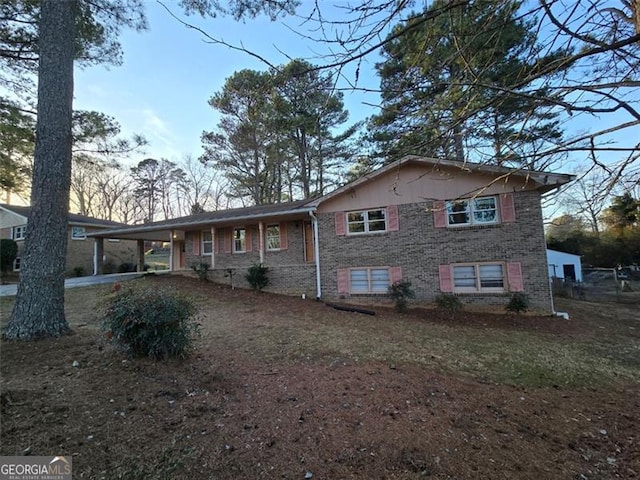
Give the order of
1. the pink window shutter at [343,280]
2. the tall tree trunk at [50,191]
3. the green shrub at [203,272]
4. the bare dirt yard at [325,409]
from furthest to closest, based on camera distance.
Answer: the green shrub at [203,272] < the pink window shutter at [343,280] < the tall tree trunk at [50,191] < the bare dirt yard at [325,409]

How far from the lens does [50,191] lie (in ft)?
16.5

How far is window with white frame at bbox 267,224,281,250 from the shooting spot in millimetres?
13250

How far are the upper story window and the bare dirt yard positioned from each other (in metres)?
7.41

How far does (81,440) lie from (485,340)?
7106 millimetres

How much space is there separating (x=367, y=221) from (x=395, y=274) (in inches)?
87.0

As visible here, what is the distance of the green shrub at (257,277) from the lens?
12.2m

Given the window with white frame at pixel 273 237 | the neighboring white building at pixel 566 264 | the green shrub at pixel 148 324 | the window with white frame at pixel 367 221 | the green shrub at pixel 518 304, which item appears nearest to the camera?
the green shrub at pixel 148 324

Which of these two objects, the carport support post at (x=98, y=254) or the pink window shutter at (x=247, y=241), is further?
the carport support post at (x=98, y=254)

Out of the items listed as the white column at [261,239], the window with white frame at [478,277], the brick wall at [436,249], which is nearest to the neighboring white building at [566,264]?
the brick wall at [436,249]

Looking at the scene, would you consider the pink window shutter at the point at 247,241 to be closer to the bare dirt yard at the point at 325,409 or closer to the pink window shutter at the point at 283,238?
the pink window shutter at the point at 283,238

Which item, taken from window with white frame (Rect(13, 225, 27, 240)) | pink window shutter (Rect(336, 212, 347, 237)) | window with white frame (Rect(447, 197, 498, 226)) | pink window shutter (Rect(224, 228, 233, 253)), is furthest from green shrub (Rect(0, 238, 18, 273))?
window with white frame (Rect(447, 197, 498, 226))

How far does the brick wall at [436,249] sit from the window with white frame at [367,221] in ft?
0.95

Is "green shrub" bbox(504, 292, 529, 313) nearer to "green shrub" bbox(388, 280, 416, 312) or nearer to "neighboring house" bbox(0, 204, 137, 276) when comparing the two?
"green shrub" bbox(388, 280, 416, 312)

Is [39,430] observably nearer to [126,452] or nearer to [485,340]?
[126,452]
